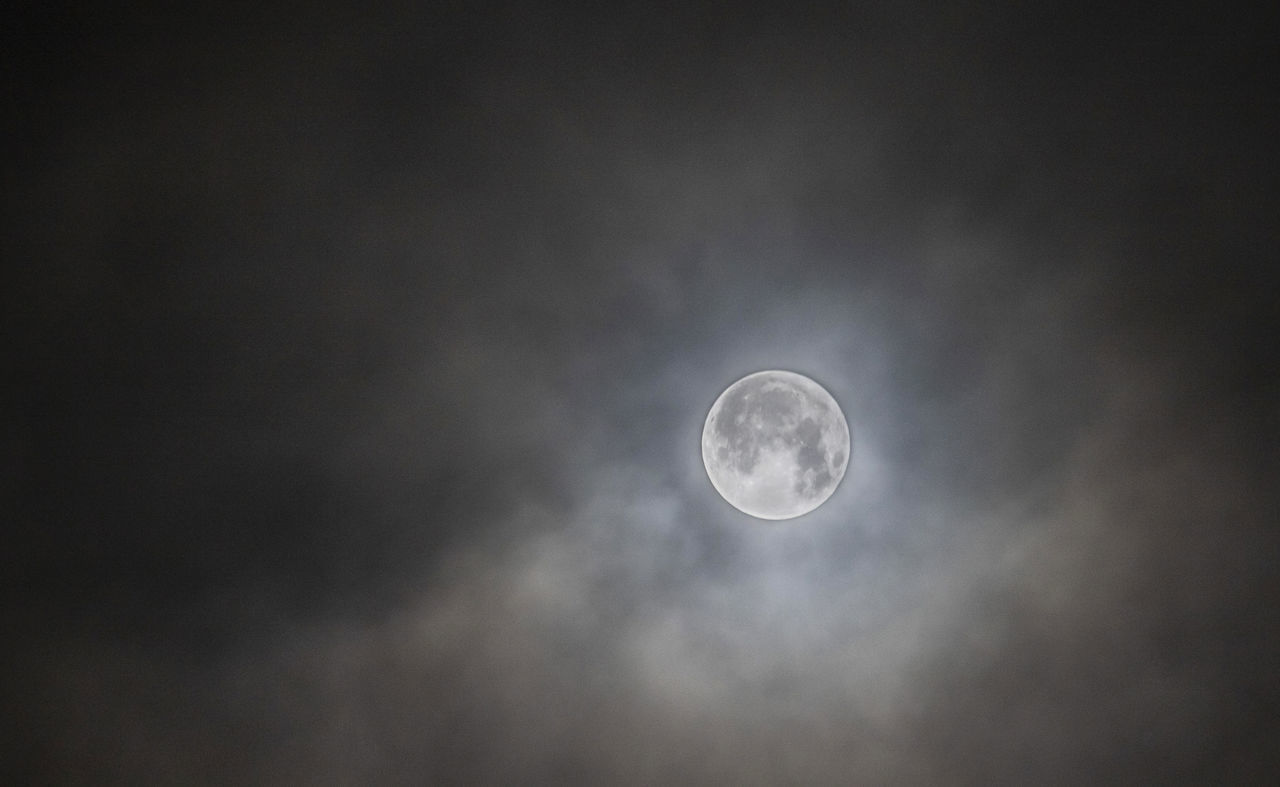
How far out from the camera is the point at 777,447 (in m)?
4.80

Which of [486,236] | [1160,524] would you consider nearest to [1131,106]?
[1160,524]

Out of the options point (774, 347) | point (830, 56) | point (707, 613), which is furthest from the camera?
point (707, 613)

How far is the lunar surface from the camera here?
479cm

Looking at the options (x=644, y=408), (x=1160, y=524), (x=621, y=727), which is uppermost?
(x=644, y=408)

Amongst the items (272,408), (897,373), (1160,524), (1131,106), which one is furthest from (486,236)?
(1160,524)

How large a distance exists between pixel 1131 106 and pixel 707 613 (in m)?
3.52

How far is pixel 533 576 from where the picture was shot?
17.5 feet

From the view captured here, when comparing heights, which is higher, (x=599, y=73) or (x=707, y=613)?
(x=599, y=73)

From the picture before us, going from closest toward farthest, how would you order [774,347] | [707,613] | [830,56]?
[830,56]
[774,347]
[707,613]

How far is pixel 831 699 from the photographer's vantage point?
5.52m

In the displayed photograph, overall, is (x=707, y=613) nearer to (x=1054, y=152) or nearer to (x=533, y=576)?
(x=533, y=576)

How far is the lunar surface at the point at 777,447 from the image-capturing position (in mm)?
4793

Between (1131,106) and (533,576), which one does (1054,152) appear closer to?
(1131,106)

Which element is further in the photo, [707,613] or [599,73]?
[707,613]
